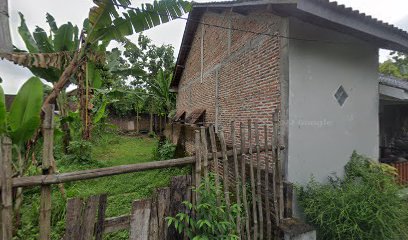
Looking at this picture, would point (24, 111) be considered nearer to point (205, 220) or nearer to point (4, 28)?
point (4, 28)

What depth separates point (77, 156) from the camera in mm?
7969

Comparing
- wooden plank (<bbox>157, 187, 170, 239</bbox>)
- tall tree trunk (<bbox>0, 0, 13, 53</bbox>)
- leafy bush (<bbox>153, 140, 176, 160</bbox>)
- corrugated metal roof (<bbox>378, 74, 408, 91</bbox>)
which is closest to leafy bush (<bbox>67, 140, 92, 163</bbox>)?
leafy bush (<bbox>153, 140, 176, 160</bbox>)

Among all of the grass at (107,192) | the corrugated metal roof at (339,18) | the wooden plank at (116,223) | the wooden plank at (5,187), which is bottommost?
the grass at (107,192)

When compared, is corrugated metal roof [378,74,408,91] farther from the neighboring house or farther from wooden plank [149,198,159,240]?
wooden plank [149,198,159,240]

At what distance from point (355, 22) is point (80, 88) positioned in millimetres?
7367

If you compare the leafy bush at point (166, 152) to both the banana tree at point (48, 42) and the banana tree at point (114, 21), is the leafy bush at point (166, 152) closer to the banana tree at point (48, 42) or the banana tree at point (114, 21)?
the banana tree at point (48, 42)

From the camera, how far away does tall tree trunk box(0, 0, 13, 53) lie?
2.20 m

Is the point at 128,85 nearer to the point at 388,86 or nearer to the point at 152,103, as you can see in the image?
the point at 152,103

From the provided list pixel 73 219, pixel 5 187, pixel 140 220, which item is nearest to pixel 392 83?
pixel 140 220

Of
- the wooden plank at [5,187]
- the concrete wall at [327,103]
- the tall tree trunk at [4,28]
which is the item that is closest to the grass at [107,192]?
the wooden plank at [5,187]

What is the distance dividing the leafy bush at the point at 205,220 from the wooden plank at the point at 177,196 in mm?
65

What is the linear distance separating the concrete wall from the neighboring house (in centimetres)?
2

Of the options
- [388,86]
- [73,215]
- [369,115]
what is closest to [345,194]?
[369,115]

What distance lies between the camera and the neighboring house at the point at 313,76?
12.7ft
